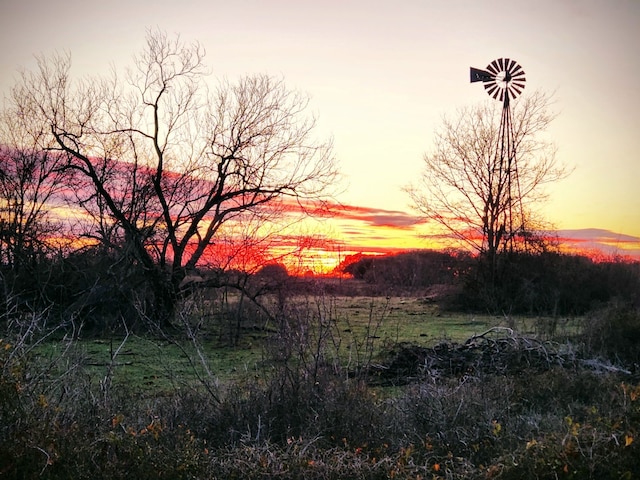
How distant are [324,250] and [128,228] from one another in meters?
5.14

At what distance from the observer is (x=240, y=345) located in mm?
15586

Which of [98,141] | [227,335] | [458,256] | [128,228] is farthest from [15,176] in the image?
[458,256]

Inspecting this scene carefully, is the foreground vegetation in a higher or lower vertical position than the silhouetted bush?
lower

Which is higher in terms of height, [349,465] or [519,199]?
[519,199]

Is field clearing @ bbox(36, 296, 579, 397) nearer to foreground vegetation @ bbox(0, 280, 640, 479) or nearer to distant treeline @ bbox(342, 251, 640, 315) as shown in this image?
foreground vegetation @ bbox(0, 280, 640, 479)

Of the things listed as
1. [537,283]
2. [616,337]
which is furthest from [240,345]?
[537,283]

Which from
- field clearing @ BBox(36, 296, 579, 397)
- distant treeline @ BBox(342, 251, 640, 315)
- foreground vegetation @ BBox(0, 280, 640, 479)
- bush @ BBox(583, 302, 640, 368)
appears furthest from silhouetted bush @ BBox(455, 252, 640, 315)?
foreground vegetation @ BBox(0, 280, 640, 479)

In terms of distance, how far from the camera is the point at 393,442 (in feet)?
23.1

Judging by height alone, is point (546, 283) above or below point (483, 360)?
above

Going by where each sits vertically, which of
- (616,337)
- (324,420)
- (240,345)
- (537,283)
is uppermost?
(537,283)

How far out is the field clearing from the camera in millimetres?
9567

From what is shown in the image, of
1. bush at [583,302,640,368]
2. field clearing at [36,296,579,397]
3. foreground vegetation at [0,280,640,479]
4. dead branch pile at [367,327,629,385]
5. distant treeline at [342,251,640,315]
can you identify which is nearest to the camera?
foreground vegetation at [0,280,640,479]

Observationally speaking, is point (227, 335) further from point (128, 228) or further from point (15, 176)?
point (15, 176)

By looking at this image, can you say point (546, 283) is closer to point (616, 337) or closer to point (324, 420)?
point (616, 337)
